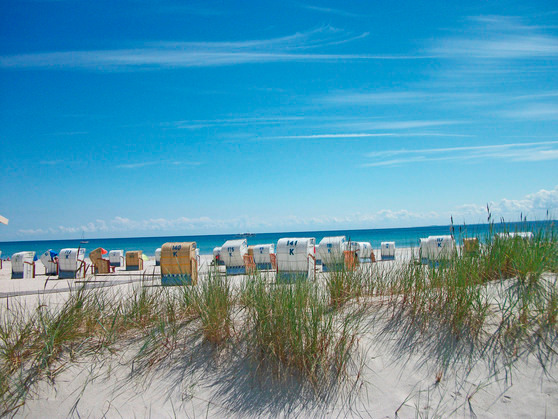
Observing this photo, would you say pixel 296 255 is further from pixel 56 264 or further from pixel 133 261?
pixel 133 261

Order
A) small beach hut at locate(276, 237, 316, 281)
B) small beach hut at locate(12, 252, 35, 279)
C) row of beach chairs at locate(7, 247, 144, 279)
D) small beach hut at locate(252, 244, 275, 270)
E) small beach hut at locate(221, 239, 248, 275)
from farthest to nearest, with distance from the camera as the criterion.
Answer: small beach hut at locate(12, 252, 35, 279) < row of beach chairs at locate(7, 247, 144, 279) < small beach hut at locate(252, 244, 275, 270) < small beach hut at locate(221, 239, 248, 275) < small beach hut at locate(276, 237, 316, 281)

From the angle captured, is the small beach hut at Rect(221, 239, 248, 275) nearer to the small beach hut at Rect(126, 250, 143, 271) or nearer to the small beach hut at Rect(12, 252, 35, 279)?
the small beach hut at Rect(126, 250, 143, 271)

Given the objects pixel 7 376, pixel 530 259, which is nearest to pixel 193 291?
pixel 7 376

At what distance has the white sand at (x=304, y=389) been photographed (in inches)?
137

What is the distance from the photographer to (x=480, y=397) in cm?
352

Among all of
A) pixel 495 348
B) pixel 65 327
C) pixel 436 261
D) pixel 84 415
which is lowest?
pixel 84 415

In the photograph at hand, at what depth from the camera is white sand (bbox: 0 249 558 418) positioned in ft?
11.4

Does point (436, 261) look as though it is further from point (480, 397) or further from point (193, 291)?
point (193, 291)

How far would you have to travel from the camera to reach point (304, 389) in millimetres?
3645

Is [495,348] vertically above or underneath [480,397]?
above

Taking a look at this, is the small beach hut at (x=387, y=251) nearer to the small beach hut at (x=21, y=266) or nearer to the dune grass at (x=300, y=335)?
the small beach hut at (x=21, y=266)

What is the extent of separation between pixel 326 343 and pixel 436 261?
7.60ft

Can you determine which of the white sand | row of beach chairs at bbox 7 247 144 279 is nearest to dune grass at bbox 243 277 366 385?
the white sand

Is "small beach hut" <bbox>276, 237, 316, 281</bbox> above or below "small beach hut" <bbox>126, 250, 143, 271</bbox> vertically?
above
